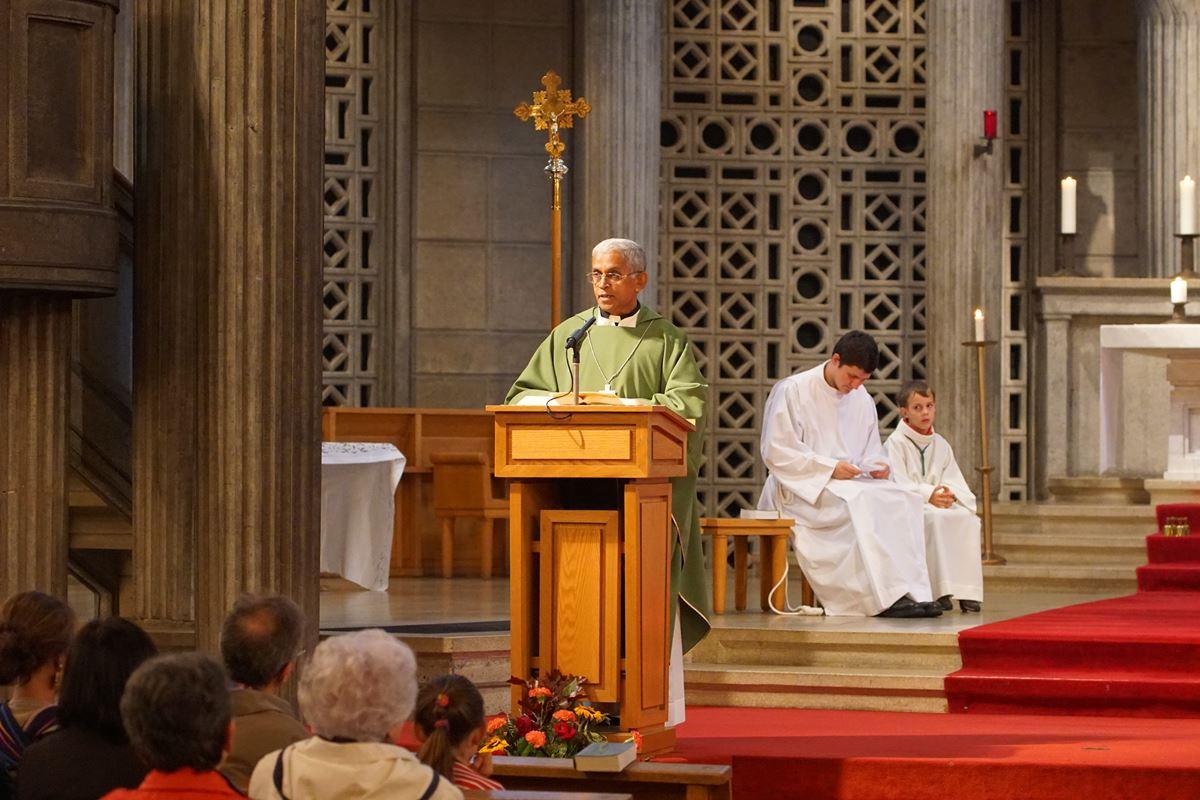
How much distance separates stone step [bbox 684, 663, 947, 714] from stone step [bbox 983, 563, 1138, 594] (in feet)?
9.04

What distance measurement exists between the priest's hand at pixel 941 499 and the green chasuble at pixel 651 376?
9.71ft

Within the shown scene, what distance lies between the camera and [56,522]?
233 inches

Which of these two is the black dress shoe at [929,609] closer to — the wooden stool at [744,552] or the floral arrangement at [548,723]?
the wooden stool at [744,552]

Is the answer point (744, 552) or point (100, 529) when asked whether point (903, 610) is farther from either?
point (100, 529)

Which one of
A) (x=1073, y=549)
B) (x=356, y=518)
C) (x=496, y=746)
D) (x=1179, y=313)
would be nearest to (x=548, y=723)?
(x=496, y=746)

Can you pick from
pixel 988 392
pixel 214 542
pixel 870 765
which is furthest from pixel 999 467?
pixel 214 542

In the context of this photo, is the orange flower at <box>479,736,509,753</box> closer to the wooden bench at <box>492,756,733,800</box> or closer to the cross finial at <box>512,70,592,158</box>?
the wooden bench at <box>492,756,733,800</box>

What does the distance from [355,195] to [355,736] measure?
31.0ft

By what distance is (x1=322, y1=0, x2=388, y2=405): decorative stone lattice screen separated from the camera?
12.4 metres

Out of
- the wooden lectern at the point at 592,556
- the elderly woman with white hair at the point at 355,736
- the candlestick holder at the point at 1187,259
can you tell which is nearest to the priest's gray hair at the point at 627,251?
the wooden lectern at the point at 592,556

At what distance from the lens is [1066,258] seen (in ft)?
39.2

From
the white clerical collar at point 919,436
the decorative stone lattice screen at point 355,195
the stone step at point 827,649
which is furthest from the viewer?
the decorative stone lattice screen at point 355,195

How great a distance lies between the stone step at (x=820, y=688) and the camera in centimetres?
748

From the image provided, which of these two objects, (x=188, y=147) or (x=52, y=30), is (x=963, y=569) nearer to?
(x=188, y=147)
